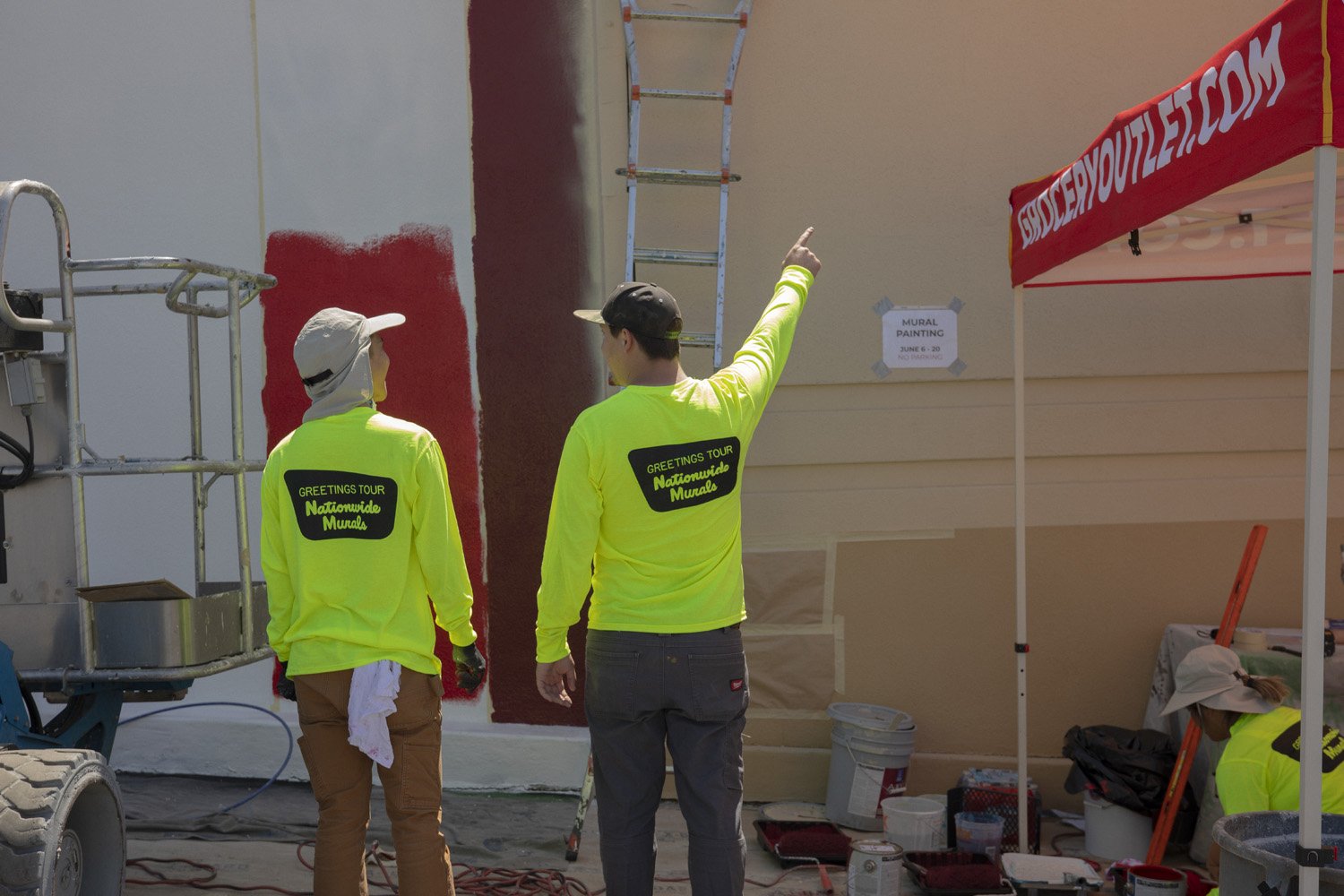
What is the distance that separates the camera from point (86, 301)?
564cm

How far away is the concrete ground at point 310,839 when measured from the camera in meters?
4.31

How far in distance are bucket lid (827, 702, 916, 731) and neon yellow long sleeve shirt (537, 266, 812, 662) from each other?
2074mm

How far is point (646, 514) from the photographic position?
3137 millimetres

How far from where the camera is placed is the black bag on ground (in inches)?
185

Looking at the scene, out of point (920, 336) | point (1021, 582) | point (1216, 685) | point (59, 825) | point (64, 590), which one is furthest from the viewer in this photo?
point (920, 336)

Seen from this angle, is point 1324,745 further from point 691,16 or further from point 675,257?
point 691,16

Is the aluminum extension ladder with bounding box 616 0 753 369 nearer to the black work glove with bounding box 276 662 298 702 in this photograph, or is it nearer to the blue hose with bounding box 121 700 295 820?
the black work glove with bounding box 276 662 298 702

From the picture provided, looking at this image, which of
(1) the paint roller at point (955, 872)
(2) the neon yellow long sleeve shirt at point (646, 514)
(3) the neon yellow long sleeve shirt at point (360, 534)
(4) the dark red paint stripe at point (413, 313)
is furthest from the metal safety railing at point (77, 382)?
(1) the paint roller at point (955, 872)

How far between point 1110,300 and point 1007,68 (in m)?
1.11

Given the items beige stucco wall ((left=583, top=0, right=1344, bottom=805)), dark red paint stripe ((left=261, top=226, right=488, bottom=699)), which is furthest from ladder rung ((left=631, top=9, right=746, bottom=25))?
dark red paint stripe ((left=261, top=226, right=488, bottom=699))

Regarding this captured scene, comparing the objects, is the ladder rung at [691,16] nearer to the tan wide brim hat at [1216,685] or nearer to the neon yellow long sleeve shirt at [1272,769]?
the tan wide brim hat at [1216,685]

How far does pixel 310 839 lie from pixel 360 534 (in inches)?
85.2

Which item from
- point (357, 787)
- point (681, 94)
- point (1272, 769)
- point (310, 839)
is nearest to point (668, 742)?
point (357, 787)

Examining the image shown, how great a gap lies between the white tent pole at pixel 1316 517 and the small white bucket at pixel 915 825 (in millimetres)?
2019
